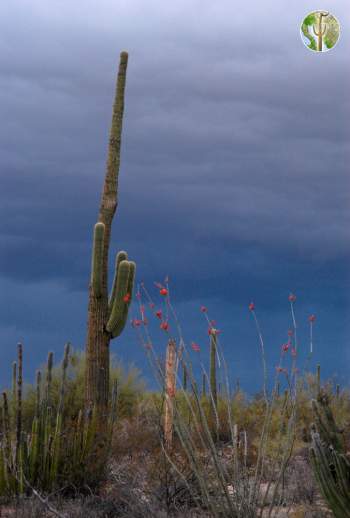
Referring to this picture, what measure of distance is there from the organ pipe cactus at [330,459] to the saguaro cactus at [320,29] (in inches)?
256

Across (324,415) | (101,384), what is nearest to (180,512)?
(324,415)

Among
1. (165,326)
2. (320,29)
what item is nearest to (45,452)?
(165,326)

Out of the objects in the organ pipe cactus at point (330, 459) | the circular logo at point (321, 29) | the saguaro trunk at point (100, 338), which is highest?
the circular logo at point (321, 29)

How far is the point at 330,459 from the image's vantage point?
562 centimetres

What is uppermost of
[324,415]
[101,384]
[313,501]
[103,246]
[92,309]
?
[103,246]

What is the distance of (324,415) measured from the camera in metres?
5.51

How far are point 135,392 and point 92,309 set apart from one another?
584 centimetres

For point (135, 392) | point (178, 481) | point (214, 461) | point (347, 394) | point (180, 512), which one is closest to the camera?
point (214, 461)

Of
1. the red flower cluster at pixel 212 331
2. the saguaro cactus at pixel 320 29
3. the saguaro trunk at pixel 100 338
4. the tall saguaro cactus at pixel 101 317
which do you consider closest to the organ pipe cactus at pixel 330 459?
the red flower cluster at pixel 212 331

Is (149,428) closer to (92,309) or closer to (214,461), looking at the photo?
(92,309)

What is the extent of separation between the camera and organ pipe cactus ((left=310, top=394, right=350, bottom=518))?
5523 millimetres

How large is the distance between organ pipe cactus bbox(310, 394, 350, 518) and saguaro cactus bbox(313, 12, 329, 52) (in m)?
6.50

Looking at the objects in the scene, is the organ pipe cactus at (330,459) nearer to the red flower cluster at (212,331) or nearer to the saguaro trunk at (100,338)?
the red flower cluster at (212,331)

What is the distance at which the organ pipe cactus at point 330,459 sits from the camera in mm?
5523
